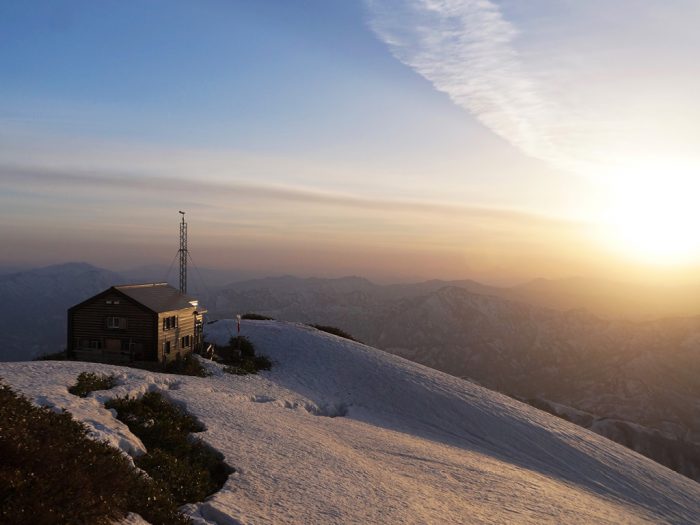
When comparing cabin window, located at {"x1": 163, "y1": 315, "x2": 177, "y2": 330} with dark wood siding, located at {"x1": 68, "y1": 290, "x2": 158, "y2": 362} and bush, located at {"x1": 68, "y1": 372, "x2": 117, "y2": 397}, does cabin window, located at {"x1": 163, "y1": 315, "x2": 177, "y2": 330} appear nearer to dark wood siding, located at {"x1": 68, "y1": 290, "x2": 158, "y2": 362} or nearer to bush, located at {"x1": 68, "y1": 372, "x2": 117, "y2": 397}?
dark wood siding, located at {"x1": 68, "y1": 290, "x2": 158, "y2": 362}

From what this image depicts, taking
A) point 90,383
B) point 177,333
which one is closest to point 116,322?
point 177,333

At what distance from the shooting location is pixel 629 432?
387 feet

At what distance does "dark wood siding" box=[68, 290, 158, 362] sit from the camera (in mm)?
Answer: 33812

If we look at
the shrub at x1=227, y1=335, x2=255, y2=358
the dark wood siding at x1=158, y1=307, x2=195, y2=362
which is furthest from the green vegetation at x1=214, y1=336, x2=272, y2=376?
the dark wood siding at x1=158, y1=307, x2=195, y2=362

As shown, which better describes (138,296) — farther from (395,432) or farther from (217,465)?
(217,465)

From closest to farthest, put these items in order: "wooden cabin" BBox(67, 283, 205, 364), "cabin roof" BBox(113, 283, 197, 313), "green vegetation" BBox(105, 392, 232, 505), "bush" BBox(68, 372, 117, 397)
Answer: "green vegetation" BBox(105, 392, 232, 505), "bush" BBox(68, 372, 117, 397), "wooden cabin" BBox(67, 283, 205, 364), "cabin roof" BBox(113, 283, 197, 313)

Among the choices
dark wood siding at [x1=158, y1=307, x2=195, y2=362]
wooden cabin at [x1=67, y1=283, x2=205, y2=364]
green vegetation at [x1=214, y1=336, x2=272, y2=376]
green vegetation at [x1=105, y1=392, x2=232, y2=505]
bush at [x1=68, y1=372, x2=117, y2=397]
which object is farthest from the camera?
green vegetation at [x1=214, y1=336, x2=272, y2=376]

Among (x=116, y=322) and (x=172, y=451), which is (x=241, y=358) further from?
(x=172, y=451)

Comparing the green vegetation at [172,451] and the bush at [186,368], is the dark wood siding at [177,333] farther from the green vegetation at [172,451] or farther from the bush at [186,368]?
the green vegetation at [172,451]

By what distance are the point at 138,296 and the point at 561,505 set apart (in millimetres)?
30087

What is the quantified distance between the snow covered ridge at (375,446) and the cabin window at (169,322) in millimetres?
5726

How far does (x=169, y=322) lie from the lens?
1398 inches

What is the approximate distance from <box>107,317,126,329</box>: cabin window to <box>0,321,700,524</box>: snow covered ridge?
806cm

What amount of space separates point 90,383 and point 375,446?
13240 mm
